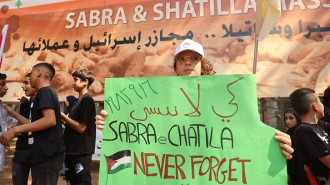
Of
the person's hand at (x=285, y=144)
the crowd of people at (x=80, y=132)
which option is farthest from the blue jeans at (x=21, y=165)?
the person's hand at (x=285, y=144)

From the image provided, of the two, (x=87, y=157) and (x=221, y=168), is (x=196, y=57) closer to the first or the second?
(x=221, y=168)

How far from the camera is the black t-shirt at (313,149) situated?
1.66 metres

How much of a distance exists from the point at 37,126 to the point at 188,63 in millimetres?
1228

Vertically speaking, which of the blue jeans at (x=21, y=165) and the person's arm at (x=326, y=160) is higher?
the person's arm at (x=326, y=160)

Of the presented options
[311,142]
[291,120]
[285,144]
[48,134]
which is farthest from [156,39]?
[285,144]

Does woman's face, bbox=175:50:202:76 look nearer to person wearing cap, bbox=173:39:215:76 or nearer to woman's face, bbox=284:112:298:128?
person wearing cap, bbox=173:39:215:76

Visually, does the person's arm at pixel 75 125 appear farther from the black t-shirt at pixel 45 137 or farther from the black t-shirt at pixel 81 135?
the black t-shirt at pixel 45 137

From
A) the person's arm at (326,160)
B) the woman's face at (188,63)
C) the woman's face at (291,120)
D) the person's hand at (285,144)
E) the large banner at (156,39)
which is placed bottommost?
the person's arm at (326,160)

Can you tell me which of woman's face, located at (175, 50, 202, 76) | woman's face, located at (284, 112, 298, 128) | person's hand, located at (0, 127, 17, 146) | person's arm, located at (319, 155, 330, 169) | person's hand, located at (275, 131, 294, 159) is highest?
woman's face, located at (175, 50, 202, 76)

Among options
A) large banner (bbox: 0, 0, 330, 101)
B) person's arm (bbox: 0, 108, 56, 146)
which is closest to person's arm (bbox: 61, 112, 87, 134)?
person's arm (bbox: 0, 108, 56, 146)

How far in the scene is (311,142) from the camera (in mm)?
1689

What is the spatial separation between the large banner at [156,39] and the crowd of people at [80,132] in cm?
117

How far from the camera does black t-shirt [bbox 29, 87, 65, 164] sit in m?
2.13

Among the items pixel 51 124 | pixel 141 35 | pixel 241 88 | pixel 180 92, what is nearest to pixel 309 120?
pixel 241 88
